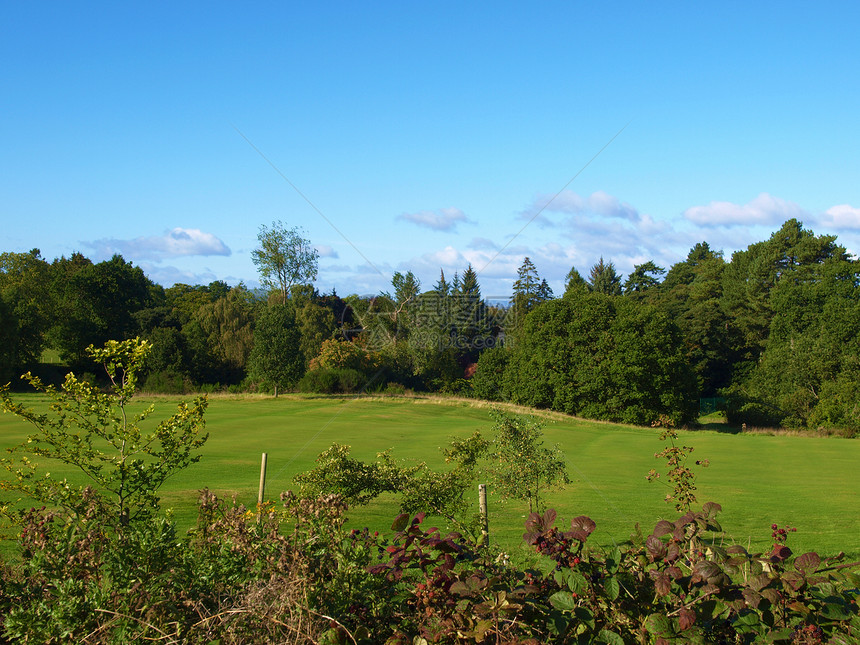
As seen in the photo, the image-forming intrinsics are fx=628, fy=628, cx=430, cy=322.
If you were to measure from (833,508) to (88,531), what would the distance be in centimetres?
1718

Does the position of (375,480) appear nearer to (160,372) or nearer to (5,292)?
(160,372)

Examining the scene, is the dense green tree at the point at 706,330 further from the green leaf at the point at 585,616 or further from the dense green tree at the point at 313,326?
the green leaf at the point at 585,616

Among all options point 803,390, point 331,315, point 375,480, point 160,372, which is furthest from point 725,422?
point 375,480

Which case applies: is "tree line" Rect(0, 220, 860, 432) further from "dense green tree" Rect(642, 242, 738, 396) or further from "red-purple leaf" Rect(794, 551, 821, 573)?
"red-purple leaf" Rect(794, 551, 821, 573)

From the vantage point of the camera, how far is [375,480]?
26.5 feet

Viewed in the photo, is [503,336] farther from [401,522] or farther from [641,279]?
[401,522]

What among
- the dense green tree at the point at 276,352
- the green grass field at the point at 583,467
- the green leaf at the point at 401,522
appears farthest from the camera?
the dense green tree at the point at 276,352

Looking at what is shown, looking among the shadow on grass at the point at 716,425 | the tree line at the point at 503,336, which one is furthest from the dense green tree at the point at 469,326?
the shadow on grass at the point at 716,425

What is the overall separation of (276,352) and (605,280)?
164 ft

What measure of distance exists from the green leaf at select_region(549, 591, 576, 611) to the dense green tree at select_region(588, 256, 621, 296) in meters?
81.7

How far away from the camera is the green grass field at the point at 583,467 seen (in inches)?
515

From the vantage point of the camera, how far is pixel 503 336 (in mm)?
72938

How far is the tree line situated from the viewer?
50625 mm

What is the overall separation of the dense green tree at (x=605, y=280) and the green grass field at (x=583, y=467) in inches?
1640
